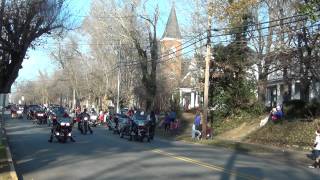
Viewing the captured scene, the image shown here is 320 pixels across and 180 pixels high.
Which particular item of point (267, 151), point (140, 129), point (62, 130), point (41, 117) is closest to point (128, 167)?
point (62, 130)

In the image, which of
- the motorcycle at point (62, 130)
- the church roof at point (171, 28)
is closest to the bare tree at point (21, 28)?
the motorcycle at point (62, 130)

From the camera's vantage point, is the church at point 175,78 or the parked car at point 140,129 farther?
the church at point 175,78

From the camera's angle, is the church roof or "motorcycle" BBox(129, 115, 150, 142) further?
the church roof

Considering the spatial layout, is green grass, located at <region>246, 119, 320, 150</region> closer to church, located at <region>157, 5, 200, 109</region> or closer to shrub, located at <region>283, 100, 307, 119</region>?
shrub, located at <region>283, 100, 307, 119</region>

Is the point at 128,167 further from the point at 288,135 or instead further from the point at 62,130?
the point at 288,135

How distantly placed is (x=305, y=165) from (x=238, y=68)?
22.1 meters

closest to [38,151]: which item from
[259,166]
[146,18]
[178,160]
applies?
[178,160]

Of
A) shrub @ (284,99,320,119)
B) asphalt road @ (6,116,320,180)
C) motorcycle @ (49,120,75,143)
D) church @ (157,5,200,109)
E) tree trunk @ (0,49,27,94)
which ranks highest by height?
church @ (157,5,200,109)

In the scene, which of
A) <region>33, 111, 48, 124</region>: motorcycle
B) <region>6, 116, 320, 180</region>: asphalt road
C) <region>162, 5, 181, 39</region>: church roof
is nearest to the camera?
<region>6, 116, 320, 180</region>: asphalt road

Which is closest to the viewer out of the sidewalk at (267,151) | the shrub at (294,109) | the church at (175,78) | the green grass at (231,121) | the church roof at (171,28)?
the sidewalk at (267,151)

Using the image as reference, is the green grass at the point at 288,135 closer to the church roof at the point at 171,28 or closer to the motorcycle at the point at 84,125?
the motorcycle at the point at 84,125

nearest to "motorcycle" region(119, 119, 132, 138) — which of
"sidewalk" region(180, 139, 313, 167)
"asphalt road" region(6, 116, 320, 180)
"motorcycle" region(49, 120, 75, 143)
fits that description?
"sidewalk" region(180, 139, 313, 167)

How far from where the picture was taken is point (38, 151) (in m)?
24.8

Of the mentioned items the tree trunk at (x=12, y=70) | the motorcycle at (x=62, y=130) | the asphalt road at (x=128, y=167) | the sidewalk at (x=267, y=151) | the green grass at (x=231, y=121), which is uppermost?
the tree trunk at (x=12, y=70)
